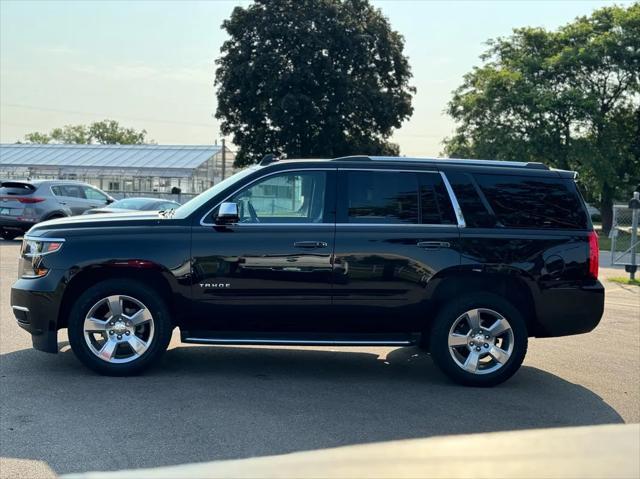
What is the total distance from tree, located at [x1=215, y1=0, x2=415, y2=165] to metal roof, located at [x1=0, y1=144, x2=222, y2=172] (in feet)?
25.6

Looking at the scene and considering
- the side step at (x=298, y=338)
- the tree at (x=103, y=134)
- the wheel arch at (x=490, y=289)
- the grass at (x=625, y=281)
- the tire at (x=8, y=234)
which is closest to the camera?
the side step at (x=298, y=338)

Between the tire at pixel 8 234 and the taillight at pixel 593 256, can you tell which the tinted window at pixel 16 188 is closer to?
the tire at pixel 8 234

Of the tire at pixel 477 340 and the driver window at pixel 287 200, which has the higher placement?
the driver window at pixel 287 200

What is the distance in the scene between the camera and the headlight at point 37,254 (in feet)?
22.1

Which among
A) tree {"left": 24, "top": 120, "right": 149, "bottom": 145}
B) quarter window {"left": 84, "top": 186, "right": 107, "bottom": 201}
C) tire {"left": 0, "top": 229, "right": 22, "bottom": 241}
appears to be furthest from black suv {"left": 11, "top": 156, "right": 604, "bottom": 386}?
tree {"left": 24, "top": 120, "right": 149, "bottom": 145}

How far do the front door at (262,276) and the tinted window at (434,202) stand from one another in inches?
34.7

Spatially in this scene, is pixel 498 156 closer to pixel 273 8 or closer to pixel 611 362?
pixel 273 8

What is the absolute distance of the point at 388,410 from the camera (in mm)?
5832

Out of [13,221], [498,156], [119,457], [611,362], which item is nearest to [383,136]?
[498,156]

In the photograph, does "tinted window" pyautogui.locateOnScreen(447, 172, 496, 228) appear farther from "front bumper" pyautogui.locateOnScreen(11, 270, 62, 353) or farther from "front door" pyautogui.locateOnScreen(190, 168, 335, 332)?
"front bumper" pyautogui.locateOnScreen(11, 270, 62, 353)

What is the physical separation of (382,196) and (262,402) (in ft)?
7.01

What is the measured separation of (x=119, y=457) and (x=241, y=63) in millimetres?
40174

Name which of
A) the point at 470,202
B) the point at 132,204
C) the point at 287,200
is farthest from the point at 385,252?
the point at 132,204

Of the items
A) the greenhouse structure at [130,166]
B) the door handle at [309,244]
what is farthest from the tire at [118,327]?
the greenhouse structure at [130,166]
